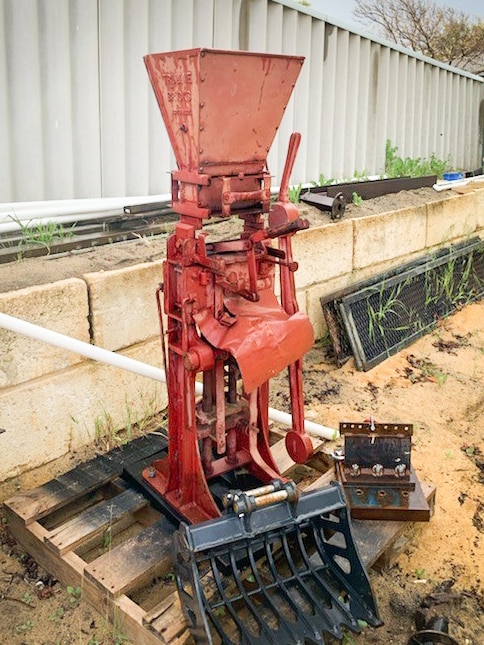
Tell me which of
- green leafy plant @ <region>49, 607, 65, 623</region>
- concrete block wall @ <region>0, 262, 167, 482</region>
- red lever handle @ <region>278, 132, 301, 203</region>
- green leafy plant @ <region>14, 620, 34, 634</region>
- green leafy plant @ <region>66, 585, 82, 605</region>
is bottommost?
green leafy plant @ <region>14, 620, 34, 634</region>

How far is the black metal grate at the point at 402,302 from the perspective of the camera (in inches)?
196

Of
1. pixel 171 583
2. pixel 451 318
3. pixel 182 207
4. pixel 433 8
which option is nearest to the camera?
pixel 182 207

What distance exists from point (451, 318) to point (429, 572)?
3633 millimetres

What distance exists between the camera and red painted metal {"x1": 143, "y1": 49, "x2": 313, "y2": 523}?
2.35 m

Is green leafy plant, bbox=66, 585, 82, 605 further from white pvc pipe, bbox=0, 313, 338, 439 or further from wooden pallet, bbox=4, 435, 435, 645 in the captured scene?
white pvc pipe, bbox=0, 313, 338, 439

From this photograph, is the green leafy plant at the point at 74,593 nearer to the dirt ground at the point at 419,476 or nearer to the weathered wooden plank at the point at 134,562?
the dirt ground at the point at 419,476

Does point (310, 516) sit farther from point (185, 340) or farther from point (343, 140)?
point (343, 140)

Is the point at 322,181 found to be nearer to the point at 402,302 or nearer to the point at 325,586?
the point at 402,302

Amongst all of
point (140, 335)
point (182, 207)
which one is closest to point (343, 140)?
point (140, 335)

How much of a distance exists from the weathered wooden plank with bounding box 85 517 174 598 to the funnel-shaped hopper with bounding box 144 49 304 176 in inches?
60.4

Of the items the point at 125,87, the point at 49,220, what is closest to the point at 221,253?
the point at 49,220

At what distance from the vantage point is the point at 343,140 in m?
7.29

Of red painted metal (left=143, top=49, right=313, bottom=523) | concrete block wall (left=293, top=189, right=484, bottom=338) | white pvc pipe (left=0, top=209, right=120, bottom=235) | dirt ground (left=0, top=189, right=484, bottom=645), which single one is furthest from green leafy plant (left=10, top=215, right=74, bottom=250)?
concrete block wall (left=293, top=189, right=484, bottom=338)

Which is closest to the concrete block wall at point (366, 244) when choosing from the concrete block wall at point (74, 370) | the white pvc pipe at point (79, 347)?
the concrete block wall at point (74, 370)
